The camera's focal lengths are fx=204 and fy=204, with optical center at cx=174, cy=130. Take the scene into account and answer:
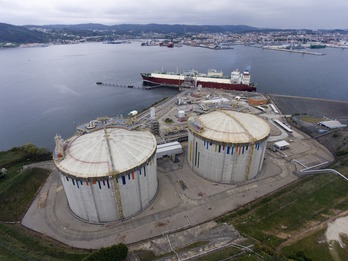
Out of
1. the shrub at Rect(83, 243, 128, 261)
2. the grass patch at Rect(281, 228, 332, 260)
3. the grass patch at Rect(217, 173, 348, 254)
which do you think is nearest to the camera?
the shrub at Rect(83, 243, 128, 261)

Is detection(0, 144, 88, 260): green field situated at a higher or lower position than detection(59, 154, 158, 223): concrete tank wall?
lower

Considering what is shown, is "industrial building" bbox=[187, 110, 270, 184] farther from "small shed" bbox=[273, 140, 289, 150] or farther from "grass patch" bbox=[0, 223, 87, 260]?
"grass patch" bbox=[0, 223, 87, 260]

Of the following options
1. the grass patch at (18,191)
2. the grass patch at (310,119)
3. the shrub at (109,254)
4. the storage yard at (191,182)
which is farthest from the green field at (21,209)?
the grass patch at (310,119)

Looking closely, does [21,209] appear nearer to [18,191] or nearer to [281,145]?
[18,191]

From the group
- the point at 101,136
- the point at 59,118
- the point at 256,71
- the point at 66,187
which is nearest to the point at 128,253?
the point at 66,187

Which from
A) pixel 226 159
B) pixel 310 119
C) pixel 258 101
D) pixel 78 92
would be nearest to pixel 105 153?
pixel 226 159

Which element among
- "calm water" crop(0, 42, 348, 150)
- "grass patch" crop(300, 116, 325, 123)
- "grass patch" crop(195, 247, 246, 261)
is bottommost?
"calm water" crop(0, 42, 348, 150)

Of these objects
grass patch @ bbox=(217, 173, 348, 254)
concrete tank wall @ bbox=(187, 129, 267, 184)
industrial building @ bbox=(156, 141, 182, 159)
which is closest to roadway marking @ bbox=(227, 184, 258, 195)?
concrete tank wall @ bbox=(187, 129, 267, 184)

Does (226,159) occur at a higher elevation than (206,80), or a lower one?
higher
